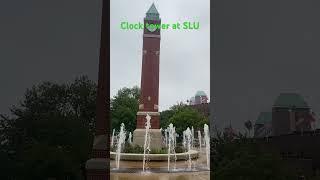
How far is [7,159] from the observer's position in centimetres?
2155

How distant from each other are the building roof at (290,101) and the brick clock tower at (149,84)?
34.7ft

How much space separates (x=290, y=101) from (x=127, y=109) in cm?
1212

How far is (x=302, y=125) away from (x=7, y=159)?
18.4 metres

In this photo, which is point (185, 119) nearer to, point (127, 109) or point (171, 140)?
point (171, 140)

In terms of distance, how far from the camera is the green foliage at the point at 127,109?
23.9 metres

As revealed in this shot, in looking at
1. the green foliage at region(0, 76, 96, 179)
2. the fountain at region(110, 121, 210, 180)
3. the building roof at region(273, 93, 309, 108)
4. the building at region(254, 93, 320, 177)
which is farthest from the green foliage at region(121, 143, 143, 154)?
the building roof at region(273, 93, 309, 108)

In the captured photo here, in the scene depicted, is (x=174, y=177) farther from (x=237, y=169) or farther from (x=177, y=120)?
(x=177, y=120)

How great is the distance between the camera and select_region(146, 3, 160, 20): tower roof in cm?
1921

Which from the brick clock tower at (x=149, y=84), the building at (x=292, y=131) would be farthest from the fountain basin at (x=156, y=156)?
the building at (x=292, y=131)

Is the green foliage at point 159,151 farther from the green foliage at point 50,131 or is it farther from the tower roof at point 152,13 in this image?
the tower roof at point 152,13

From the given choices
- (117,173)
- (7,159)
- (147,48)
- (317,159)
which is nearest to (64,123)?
(7,159)

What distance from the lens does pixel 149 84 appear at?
76.5ft

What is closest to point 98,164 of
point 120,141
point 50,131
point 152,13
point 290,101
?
point 120,141

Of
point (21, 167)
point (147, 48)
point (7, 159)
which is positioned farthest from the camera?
point (147, 48)
